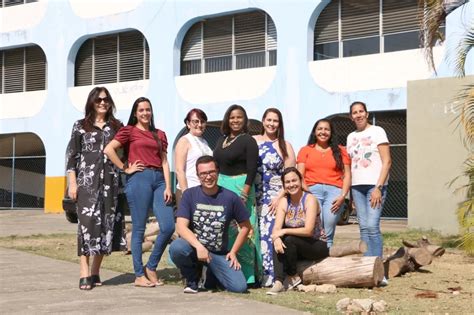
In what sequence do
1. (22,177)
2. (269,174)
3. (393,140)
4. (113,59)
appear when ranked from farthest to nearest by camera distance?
(22,177) → (113,59) → (393,140) → (269,174)

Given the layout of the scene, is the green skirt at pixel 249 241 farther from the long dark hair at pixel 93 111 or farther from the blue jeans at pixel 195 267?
the long dark hair at pixel 93 111

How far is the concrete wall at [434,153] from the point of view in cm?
1392

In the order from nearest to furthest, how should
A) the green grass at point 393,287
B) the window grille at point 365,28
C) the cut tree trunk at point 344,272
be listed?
the green grass at point 393,287 < the cut tree trunk at point 344,272 < the window grille at point 365,28

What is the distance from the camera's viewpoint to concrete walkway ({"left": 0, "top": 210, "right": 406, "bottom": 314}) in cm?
554

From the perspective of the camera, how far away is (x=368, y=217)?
7230 mm

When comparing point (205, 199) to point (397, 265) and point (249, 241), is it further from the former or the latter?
point (397, 265)

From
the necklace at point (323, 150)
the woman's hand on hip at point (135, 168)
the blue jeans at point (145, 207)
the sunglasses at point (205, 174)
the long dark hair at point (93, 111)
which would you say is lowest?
the blue jeans at point (145, 207)

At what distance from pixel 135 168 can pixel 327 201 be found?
6.37 ft

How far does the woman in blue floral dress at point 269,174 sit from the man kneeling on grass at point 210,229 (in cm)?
52

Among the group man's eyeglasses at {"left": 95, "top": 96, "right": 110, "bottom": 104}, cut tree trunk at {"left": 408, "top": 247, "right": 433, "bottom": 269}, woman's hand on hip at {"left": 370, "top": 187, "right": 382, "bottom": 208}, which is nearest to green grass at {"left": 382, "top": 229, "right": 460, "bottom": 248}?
cut tree trunk at {"left": 408, "top": 247, "right": 433, "bottom": 269}

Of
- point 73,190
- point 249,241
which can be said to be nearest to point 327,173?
point 249,241

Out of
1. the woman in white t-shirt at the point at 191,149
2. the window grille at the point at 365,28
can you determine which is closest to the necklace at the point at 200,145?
the woman in white t-shirt at the point at 191,149

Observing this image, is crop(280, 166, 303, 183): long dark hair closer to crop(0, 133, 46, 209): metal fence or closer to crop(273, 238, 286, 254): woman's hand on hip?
crop(273, 238, 286, 254): woman's hand on hip

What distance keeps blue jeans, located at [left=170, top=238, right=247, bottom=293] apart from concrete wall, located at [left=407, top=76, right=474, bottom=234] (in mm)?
8505
